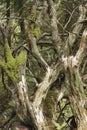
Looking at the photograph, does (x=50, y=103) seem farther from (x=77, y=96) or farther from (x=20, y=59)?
(x=20, y=59)

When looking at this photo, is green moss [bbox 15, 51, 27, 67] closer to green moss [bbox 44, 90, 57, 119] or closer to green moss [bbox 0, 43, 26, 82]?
green moss [bbox 0, 43, 26, 82]

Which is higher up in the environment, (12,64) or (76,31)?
(76,31)

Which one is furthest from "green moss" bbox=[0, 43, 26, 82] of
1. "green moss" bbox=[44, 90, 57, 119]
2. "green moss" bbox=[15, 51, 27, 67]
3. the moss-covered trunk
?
the moss-covered trunk

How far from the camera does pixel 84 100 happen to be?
18.7 feet

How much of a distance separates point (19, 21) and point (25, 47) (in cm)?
121

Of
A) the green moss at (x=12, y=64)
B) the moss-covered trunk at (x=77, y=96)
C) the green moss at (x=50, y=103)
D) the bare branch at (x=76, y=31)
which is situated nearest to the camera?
the moss-covered trunk at (x=77, y=96)

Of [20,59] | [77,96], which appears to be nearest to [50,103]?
[77,96]

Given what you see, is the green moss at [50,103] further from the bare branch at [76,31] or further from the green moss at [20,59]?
the bare branch at [76,31]

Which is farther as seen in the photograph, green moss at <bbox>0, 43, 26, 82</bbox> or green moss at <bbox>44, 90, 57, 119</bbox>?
green moss at <bbox>0, 43, 26, 82</bbox>

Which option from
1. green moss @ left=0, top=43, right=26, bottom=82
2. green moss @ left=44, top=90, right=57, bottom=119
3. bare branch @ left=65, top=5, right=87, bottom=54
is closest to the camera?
green moss @ left=44, top=90, right=57, bottom=119

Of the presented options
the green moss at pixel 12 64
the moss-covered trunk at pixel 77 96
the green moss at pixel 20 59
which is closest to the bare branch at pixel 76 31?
the moss-covered trunk at pixel 77 96

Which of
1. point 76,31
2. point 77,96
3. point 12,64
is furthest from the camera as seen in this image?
point 76,31

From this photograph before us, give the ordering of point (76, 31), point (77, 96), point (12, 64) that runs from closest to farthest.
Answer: point (77, 96), point (12, 64), point (76, 31)

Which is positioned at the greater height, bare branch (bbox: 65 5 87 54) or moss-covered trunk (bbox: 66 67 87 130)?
bare branch (bbox: 65 5 87 54)
